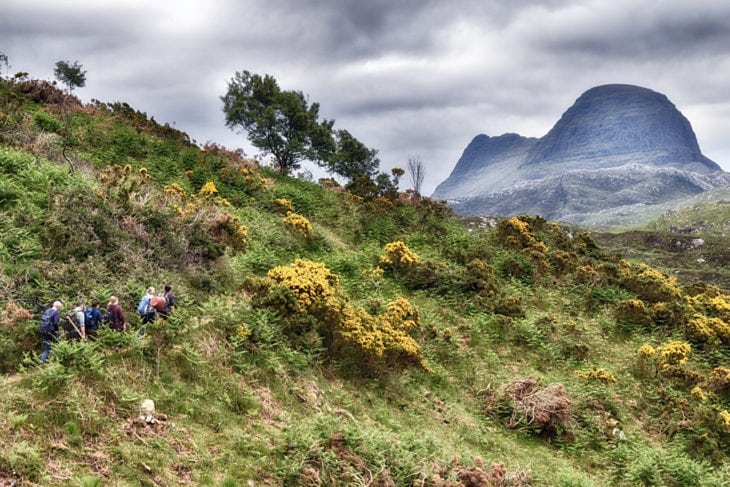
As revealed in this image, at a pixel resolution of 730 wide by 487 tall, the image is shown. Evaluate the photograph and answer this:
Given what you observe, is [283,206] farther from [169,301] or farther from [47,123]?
[169,301]

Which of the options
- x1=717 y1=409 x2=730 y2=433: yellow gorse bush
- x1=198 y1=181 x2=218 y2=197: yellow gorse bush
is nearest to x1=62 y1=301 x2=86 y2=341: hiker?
x1=198 y1=181 x2=218 y2=197: yellow gorse bush

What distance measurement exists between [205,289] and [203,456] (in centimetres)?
655

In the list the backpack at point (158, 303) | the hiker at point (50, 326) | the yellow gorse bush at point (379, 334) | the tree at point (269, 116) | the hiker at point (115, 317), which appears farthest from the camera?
the tree at point (269, 116)

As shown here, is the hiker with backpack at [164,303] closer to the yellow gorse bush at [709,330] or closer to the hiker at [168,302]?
the hiker at [168,302]

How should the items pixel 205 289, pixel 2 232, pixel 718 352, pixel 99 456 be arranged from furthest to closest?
pixel 718 352 → pixel 205 289 → pixel 2 232 → pixel 99 456

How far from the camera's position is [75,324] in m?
9.64

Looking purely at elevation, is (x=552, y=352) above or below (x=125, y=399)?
below

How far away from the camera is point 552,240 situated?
27.9 meters

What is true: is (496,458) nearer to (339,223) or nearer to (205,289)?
(205,289)

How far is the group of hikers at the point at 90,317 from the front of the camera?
368 inches

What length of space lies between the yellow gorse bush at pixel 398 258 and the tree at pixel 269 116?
13.8m

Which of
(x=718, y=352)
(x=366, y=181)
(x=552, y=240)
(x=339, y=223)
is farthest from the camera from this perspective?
(x=366, y=181)

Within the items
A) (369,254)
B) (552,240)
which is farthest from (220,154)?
(552,240)

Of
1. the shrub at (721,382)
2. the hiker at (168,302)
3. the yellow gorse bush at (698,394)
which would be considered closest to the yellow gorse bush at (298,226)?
the hiker at (168,302)
